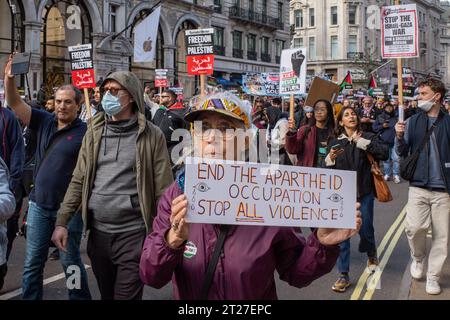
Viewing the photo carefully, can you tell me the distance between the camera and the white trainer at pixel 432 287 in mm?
5316

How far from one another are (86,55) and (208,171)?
8.51 meters

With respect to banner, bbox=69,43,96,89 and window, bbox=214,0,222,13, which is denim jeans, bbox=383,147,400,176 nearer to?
banner, bbox=69,43,96,89

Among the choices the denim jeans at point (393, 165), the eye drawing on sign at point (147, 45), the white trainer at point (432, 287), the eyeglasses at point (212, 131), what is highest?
the eye drawing on sign at point (147, 45)

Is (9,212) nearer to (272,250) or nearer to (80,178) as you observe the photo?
(80,178)

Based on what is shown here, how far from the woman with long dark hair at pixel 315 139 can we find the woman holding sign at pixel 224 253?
3902mm

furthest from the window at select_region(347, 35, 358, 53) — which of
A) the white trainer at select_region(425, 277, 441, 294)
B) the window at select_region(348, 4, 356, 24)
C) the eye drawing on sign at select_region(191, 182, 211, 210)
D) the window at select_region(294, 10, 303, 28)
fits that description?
the eye drawing on sign at select_region(191, 182, 211, 210)

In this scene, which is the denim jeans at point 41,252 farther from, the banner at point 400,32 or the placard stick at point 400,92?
the banner at point 400,32

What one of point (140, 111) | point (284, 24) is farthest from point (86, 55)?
point (284, 24)

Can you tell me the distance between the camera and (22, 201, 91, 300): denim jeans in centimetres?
430

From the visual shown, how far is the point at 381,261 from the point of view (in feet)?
22.1

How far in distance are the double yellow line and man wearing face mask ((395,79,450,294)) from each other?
1.97ft

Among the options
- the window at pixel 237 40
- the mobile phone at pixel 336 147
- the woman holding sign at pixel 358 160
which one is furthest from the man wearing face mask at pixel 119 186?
the window at pixel 237 40

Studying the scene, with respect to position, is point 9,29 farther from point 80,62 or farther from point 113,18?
point 80,62

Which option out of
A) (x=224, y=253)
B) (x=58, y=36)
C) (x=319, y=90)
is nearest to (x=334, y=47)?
(x=58, y=36)
